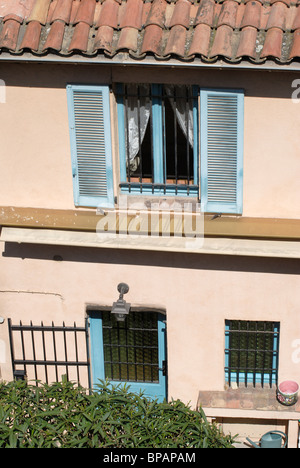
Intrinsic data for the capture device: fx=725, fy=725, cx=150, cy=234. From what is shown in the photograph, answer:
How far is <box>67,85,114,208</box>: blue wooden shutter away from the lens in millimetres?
8641

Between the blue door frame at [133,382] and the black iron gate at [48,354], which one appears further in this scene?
the blue door frame at [133,382]

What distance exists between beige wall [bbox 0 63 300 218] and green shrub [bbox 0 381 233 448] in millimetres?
2445

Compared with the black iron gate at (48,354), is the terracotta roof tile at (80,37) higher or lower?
higher

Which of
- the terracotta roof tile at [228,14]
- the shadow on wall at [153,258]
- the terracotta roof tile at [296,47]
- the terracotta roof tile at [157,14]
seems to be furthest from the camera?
the shadow on wall at [153,258]

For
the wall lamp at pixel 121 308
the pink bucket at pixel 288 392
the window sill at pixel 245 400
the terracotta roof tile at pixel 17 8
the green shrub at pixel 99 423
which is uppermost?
the terracotta roof tile at pixel 17 8

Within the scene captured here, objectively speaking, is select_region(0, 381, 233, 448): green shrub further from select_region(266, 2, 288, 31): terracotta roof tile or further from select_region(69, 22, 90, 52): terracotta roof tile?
select_region(266, 2, 288, 31): terracotta roof tile

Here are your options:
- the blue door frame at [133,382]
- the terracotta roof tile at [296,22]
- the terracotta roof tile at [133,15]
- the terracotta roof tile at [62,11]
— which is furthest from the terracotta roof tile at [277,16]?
the blue door frame at [133,382]

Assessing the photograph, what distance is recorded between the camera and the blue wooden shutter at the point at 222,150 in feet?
27.6

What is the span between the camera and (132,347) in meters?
10.2

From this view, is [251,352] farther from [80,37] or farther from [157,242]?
[80,37]

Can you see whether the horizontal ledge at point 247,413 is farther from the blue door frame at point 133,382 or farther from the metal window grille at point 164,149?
→ the metal window grille at point 164,149

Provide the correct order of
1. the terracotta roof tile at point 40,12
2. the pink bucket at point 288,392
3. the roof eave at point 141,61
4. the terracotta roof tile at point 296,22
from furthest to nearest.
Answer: the pink bucket at point 288,392 → the terracotta roof tile at point 40,12 → the terracotta roof tile at point 296,22 → the roof eave at point 141,61
